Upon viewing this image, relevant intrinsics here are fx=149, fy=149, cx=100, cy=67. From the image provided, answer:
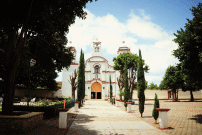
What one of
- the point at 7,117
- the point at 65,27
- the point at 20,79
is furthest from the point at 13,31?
the point at 20,79

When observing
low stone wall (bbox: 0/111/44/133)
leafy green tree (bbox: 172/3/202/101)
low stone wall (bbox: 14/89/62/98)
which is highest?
leafy green tree (bbox: 172/3/202/101)

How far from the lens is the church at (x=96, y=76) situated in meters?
37.3

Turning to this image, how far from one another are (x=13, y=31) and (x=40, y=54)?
3504 millimetres

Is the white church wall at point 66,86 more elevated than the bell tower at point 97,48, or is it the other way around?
the bell tower at point 97,48

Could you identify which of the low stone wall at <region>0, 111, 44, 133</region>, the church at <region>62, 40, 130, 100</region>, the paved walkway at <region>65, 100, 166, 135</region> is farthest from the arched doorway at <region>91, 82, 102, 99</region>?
the low stone wall at <region>0, 111, 44, 133</region>

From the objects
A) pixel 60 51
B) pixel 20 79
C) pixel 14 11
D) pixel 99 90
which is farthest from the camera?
pixel 99 90

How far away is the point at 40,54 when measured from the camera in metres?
11.3

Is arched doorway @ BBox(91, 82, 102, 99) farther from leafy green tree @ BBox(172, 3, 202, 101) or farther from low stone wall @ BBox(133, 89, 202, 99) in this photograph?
leafy green tree @ BBox(172, 3, 202, 101)

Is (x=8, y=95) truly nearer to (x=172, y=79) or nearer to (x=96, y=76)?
(x=96, y=76)

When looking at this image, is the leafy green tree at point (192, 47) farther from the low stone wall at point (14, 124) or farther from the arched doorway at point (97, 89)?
the arched doorway at point (97, 89)

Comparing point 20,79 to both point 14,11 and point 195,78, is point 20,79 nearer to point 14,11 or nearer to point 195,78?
point 14,11

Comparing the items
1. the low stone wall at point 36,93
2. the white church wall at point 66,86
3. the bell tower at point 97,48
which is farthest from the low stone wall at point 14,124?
the bell tower at point 97,48

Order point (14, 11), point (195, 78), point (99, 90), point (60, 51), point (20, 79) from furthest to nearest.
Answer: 1. point (99, 90)
2. point (20, 79)
3. point (60, 51)
4. point (195, 78)
5. point (14, 11)

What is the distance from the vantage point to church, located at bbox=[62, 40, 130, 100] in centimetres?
3728
